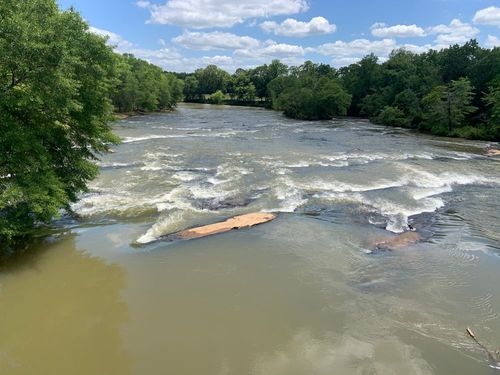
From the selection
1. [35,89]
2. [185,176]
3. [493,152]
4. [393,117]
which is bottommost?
[493,152]

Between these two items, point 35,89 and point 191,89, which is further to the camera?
point 191,89

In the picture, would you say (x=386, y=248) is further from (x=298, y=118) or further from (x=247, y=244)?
(x=298, y=118)

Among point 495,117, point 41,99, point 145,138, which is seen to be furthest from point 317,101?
point 41,99

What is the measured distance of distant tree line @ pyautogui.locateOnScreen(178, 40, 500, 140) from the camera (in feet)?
169

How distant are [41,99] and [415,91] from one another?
65.5m

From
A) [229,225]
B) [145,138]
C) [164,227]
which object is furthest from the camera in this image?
[145,138]

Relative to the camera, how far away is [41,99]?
1225cm

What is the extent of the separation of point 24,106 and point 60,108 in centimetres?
110

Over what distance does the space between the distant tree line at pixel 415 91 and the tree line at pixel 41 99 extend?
159 feet

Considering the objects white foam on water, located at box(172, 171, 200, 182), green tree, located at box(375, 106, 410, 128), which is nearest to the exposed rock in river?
white foam on water, located at box(172, 171, 200, 182)

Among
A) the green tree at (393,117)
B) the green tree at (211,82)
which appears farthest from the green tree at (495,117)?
the green tree at (211,82)

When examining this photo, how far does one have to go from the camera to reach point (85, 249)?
45.9 feet

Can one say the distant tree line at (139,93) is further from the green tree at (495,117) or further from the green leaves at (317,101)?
the green tree at (495,117)

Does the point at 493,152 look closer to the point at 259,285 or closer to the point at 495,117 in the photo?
the point at 495,117
